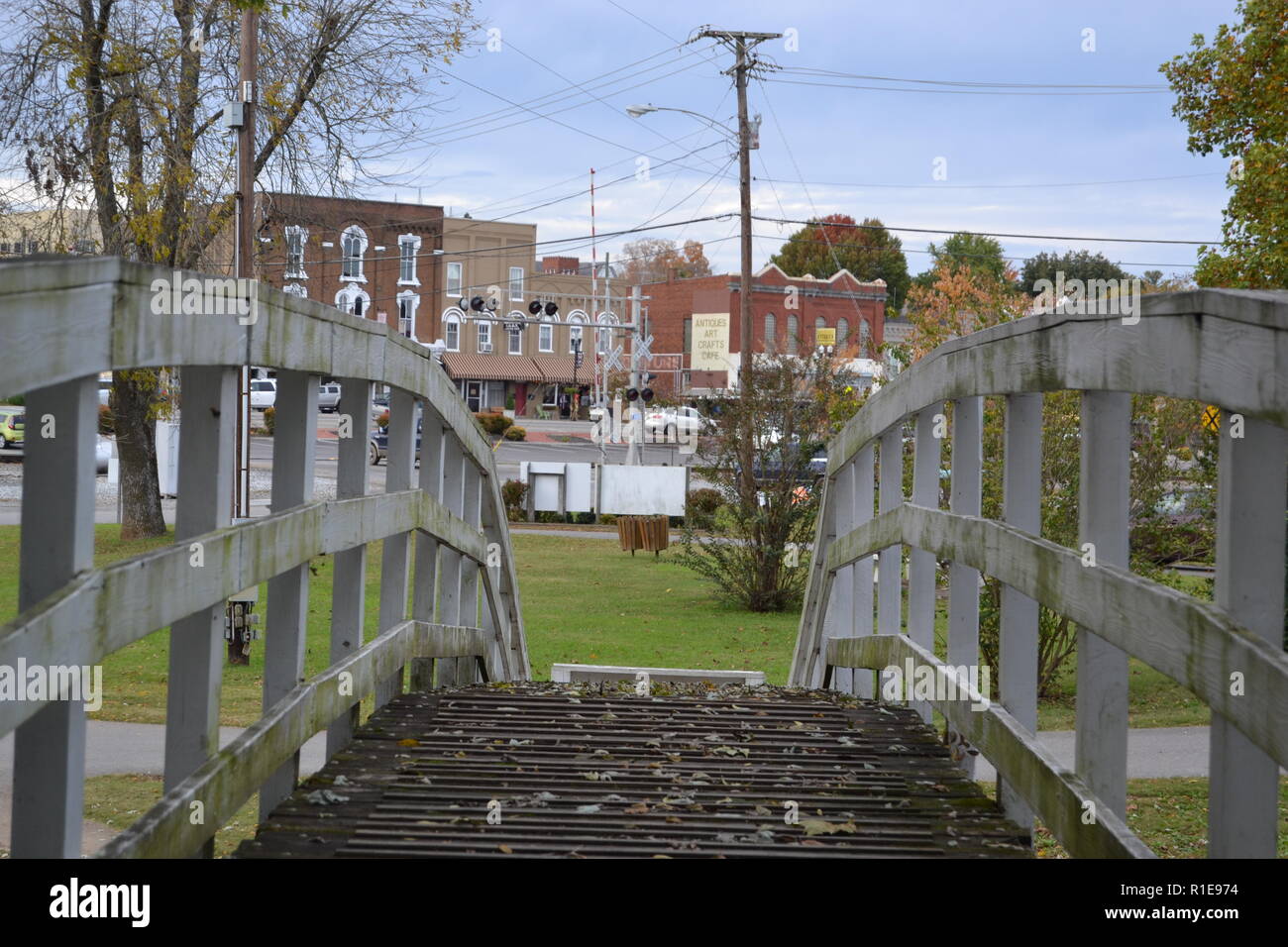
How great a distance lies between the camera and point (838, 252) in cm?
8081

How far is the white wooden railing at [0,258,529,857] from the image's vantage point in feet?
7.43

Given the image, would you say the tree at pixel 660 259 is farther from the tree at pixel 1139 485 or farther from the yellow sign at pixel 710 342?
the tree at pixel 1139 485

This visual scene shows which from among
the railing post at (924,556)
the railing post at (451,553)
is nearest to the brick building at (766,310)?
the railing post at (451,553)

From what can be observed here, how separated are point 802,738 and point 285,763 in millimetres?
2077

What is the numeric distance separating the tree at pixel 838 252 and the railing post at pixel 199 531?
76.2 metres

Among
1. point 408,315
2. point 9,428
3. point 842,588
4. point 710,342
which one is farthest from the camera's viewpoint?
point 710,342

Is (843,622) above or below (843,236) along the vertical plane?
below

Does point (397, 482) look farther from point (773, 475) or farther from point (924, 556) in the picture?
point (773, 475)

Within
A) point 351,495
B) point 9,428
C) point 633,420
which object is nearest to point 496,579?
point 351,495

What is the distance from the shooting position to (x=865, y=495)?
275 inches

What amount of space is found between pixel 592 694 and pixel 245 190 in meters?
11.9

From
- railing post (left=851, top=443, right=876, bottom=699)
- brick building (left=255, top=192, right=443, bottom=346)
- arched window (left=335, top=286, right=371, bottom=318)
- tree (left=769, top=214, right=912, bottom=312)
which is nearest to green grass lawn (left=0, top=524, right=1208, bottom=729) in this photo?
railing post (left=851, top=443, right=876, bottom=699)
